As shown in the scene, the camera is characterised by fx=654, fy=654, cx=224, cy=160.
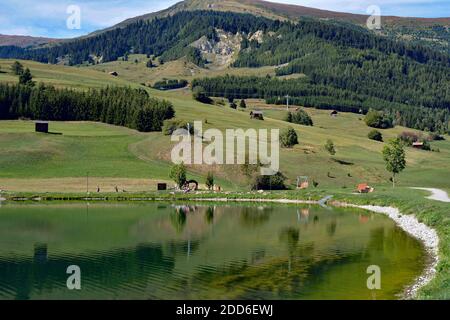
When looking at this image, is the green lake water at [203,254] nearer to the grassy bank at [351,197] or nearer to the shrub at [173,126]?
the grassy bank at [351,197]

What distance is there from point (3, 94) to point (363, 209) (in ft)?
347

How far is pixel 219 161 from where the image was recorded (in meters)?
132

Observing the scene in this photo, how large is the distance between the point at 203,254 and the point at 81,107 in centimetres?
12607

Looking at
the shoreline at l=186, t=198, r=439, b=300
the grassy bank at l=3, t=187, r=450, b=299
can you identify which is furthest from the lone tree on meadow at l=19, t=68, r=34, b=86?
the shoreline at l=186, t=198, r=439, b=300

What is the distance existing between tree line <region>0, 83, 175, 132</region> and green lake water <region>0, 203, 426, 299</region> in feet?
258

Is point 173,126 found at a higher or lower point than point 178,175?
higher

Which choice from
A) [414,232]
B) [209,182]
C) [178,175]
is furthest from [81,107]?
[414,232]

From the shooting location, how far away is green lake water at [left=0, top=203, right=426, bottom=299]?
132 feet

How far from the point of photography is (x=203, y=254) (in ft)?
175

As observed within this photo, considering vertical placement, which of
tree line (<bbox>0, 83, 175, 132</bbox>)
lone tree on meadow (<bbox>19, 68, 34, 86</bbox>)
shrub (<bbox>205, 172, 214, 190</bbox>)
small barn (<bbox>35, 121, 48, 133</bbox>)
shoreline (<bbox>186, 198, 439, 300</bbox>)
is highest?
lone tree on meadow (<bbox>19, 68, 34, 86</bbox>)

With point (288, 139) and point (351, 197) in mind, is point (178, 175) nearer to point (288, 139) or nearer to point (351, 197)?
point (351, 197)

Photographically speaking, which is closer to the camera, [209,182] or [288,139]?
[209,182]

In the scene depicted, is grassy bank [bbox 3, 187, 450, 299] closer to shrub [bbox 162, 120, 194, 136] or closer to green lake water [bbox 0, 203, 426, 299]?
green lake water [bbox 0, 203, 426, 299]

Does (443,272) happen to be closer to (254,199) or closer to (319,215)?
(319,215)
